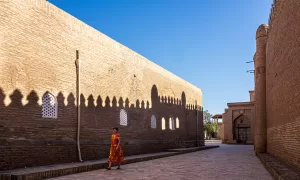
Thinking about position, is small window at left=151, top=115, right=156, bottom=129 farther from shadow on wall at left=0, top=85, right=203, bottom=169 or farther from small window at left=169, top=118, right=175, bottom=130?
small window at left=169, top=118, right=175, bottom=130

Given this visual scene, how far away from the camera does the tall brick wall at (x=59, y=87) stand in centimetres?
830

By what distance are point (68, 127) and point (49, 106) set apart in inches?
40.4

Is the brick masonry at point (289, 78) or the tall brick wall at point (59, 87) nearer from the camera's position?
the brick masonry at point (289, 78)

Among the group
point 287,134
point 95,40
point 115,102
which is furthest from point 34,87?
point 287,134

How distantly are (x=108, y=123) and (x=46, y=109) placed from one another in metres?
3.47

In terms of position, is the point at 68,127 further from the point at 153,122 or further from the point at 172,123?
the point at 172,123

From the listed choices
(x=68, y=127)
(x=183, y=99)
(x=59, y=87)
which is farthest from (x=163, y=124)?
(x=59, y=87)

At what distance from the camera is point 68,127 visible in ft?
33.6

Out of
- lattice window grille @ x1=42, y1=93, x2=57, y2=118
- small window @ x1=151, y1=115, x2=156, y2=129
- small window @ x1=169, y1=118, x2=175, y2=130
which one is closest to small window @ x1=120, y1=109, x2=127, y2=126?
small window @ x1=151, y1=115, x2=156, y2=129

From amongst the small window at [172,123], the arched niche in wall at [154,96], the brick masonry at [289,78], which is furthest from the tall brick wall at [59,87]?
the brick masonry at [289,78]

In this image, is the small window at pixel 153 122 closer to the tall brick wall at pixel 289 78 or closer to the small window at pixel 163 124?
the small window at pixel 163 124

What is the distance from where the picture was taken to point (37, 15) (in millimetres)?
9383

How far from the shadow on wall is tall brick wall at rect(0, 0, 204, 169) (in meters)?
0.03

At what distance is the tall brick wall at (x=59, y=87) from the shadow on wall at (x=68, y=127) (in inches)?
1.0
